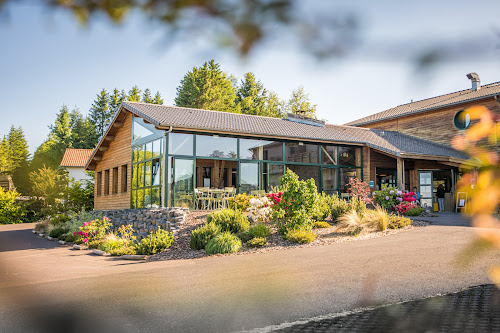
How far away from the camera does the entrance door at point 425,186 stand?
19.8 m

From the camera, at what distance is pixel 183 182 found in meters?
15.7

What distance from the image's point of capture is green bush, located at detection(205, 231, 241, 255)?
33.0 ft

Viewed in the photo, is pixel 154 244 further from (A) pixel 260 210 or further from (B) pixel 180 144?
(B) pixel 180 144

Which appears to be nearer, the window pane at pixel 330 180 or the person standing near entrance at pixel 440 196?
the person standing near entrance at pixel 440 196

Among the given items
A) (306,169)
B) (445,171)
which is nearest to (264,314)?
(306,169)

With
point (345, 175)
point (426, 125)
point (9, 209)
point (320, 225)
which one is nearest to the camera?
point (320, 225)

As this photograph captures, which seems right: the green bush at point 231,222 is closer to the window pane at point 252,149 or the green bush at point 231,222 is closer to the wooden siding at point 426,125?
the window pane at point 252,149

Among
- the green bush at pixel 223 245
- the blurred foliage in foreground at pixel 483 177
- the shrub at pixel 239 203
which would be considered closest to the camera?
the blurred foliage in foreground at pixel 483 177

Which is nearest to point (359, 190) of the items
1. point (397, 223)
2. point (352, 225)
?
point (397, 223)

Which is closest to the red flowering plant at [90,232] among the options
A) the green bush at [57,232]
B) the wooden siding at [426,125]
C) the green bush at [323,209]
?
the green bush at [57,232]

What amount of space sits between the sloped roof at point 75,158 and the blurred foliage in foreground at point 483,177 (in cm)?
4136

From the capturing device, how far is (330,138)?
18.9 m

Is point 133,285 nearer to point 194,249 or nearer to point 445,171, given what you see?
point 194,249

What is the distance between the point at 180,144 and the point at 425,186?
12.6m
